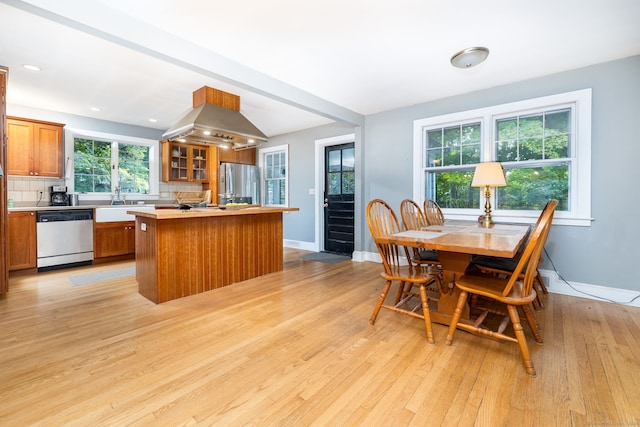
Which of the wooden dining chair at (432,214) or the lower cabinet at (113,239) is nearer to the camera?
the wooden dining chair at (432,214)

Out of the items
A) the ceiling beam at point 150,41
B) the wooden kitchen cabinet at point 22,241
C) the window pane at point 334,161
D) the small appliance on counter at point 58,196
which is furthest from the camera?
the window pane at point 334,161

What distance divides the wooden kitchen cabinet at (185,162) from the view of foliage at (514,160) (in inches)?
176

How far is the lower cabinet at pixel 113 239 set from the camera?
4.43 metres

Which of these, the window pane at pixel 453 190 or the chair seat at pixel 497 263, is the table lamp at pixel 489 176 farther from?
the window pane at pixel 453 190

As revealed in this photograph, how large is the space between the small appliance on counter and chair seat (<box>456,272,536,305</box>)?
5617 mm

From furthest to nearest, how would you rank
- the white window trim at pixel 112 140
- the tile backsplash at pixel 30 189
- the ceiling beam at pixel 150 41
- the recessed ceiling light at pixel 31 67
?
the white window trim at pixel 112 140
the tile backsplash at pixel 30 189
the recessed ceiling light at pixel 31 67
the ceiling beam at pixel 150 41

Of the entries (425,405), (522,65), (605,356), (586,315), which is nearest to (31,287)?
(425,405)

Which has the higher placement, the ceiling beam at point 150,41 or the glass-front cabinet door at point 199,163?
the ceiling beam at point 150,41

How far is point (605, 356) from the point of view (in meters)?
1.84

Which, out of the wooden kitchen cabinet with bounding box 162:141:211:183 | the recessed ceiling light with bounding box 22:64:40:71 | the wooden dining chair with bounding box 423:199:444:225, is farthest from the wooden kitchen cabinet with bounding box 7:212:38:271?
the wooden dining chair with bounding box 423:199:444:225

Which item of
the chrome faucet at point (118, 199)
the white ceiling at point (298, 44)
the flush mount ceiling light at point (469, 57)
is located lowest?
the chrome faucet at point (118, 199)

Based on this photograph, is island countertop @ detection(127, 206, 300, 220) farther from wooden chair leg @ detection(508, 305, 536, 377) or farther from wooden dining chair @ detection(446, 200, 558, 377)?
wooden chair leg @ detection(508, 305, 536, 377)

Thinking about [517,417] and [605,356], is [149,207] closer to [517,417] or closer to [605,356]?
[517,417]

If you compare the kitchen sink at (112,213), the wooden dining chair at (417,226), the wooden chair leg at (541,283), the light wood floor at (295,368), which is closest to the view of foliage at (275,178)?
the kitchen sink at (112,213)
